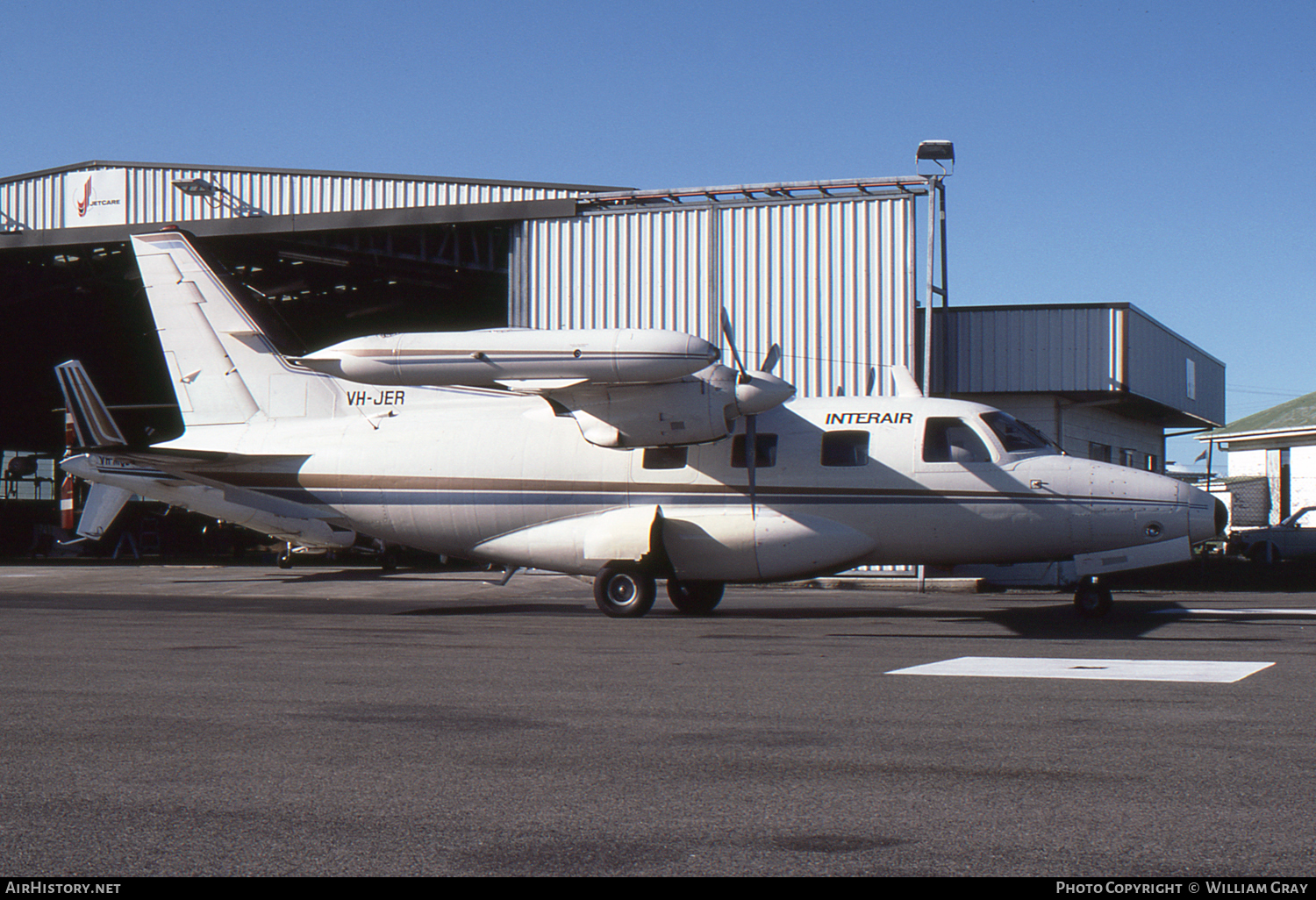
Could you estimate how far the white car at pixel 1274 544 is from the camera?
35.5 meters

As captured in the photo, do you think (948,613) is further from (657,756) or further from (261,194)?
(261,194)

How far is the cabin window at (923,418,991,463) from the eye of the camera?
608 inches

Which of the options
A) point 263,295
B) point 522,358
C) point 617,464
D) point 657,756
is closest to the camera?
point 657,756

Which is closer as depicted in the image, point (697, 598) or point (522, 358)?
point (522, 358)

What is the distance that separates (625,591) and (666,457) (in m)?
1.96

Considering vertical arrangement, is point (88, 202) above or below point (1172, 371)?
above

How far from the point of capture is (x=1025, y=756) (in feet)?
18.1

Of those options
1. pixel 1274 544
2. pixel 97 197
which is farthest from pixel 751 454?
pixel 1274 544

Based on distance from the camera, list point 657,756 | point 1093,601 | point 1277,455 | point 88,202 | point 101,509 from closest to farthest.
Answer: point 657,756 → point 1093,601 → point 101,509 → point 88,202 → point 1277,455

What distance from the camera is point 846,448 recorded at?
15.9m

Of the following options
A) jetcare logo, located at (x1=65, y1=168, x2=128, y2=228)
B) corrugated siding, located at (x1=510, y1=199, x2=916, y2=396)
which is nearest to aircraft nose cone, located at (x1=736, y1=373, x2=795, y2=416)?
corrugated siding, located at (x1=510, y1=199, x2=916, y2=396)

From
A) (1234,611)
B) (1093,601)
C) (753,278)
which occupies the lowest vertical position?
(1234,611)

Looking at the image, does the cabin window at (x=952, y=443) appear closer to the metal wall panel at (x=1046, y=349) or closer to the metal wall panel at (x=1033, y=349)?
the metal wall panel at (x=1046, y=349)

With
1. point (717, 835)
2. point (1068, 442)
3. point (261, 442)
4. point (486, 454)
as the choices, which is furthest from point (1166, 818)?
point (1068, 442)
